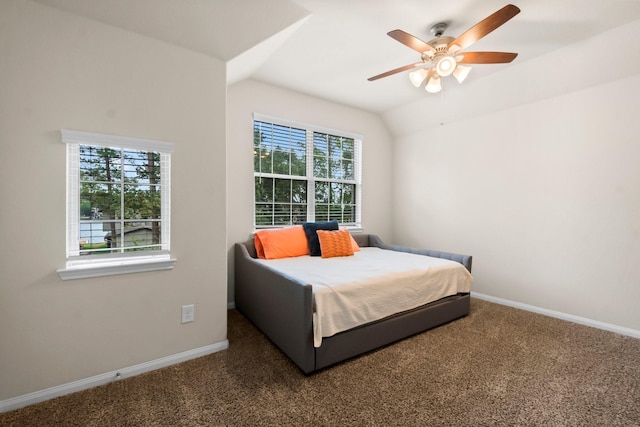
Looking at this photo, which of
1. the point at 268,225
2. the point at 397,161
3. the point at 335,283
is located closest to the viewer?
the point at 335,283

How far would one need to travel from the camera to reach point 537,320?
291 cm

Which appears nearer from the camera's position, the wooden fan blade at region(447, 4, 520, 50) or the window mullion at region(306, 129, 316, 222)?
the wooden fan blade at region(447, 4, 520, 50)

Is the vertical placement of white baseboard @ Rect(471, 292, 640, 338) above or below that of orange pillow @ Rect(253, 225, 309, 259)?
below

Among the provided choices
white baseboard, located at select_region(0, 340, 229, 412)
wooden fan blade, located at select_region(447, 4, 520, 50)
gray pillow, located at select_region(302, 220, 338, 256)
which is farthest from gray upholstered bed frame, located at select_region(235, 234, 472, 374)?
wooden fan blade, located at select_region(447, 4, 520, 50)

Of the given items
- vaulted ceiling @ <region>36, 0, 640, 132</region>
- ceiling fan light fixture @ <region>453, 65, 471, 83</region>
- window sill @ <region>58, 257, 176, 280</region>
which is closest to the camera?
window sill @ <region>58, 257, 176, 280</region>

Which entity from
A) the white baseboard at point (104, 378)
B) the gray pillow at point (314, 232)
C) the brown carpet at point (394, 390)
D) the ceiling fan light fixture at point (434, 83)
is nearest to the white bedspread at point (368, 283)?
the gray pillow at point (314, 232)

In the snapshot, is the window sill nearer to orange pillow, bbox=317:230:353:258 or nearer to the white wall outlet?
the white wall outlet

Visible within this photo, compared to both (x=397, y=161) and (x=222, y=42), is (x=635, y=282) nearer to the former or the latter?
→ (x=397, y=161)

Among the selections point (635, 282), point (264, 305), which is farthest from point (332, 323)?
point (635, 282)

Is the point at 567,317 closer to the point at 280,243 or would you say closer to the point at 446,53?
the point at 446,53

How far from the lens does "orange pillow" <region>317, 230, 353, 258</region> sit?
3.28m

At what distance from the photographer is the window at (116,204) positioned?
5.87 feet

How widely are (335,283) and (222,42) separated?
204 centimetres

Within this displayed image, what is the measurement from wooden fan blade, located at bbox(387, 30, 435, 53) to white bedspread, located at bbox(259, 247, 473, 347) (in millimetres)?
1805
